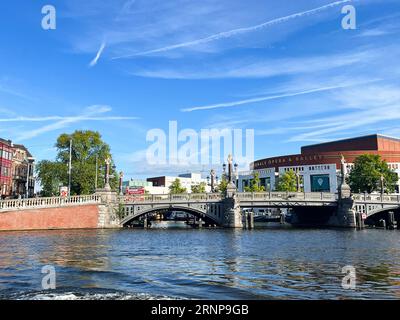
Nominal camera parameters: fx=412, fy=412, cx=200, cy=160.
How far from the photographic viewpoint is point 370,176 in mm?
82312

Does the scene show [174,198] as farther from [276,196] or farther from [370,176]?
[370,176]

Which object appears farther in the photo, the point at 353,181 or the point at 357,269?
the point at 353,181

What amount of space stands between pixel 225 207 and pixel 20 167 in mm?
58745

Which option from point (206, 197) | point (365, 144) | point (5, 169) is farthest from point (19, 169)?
point (365, 144)

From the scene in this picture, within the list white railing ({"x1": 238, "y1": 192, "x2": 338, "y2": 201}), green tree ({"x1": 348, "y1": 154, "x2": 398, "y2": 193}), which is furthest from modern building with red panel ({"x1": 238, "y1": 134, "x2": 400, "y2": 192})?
white railing ({"x1": 238, "y1": 192, "x2": 338, "y2": 201})

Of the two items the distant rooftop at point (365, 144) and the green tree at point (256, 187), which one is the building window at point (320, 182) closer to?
the distant rooftop at point (365, 144)

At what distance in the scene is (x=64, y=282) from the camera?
14352 mm

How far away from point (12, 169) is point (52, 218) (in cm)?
4814

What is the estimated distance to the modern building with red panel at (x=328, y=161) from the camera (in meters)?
126

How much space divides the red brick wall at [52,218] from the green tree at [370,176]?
54.9 m

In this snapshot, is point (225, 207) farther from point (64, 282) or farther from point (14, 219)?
point (64, 282)

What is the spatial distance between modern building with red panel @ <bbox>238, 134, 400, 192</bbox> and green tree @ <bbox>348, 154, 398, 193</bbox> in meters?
37.3
